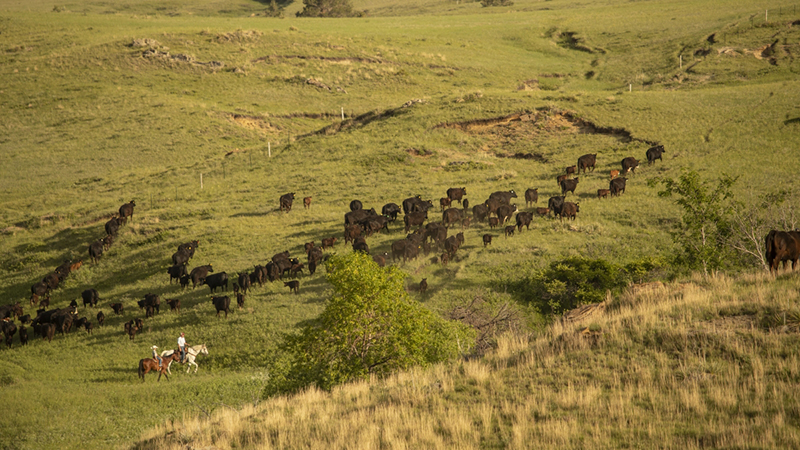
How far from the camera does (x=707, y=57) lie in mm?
73938

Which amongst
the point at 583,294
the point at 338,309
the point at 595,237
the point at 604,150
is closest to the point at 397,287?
the point at 338,309

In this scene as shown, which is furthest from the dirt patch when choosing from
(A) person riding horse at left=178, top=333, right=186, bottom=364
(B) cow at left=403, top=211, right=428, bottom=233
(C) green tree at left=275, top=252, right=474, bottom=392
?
(C) green tree at left=275, top=252, right=474, bottom=392

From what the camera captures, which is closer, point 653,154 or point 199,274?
point 199,274

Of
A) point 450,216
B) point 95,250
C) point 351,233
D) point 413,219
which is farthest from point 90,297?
point 450,216

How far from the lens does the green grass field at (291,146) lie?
2438 cm

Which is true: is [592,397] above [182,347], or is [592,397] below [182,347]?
above

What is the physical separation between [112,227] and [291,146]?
2320 cm

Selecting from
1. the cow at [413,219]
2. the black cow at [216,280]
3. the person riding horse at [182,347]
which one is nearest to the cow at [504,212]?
the cow at [413,219]

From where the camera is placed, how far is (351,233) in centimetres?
3238

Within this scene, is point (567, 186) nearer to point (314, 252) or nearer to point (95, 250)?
point (314, 252)

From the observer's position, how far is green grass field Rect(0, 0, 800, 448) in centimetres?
2438

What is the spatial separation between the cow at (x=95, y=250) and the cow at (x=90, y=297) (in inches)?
269

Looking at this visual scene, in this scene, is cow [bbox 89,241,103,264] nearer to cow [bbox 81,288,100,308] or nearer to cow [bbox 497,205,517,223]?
cow [bbox 81,288,100,308]

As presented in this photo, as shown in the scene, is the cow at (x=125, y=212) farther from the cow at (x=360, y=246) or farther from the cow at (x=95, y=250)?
the cow at (x=360, y=246)
